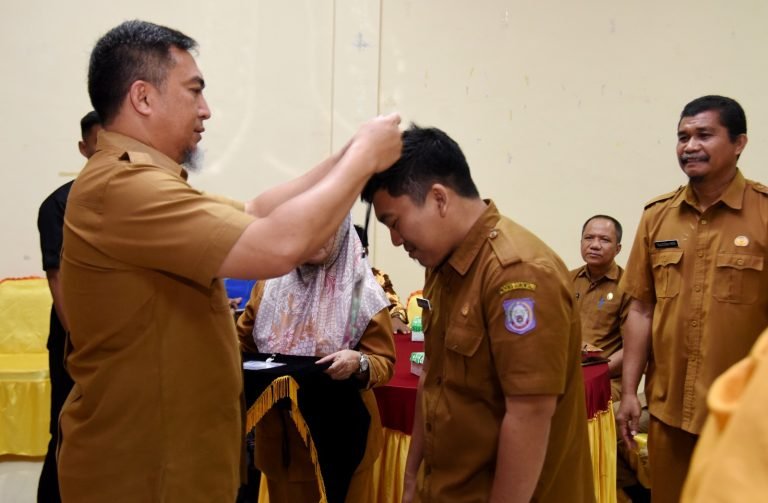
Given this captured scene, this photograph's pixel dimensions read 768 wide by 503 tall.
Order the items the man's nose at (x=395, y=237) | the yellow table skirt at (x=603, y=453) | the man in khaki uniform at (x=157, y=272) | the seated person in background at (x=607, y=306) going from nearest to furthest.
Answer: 1. the man in khaki uniform at (x=157, y=272)
2. the man's nose at (x=395, y=237)
3. the yellow table skirt at (x=603, y=453)
4. the seated person in background at (x=607, y=306)

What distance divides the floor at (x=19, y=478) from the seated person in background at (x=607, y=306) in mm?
3009

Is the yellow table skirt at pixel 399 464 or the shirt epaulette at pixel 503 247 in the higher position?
the shirt epaulette at pixel 503 247

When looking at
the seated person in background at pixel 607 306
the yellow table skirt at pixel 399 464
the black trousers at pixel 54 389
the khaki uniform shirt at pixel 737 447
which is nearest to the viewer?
the khaki uniform shirt at pixel 737 447

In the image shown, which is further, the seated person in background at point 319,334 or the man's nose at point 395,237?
the seated person in background at point 319,334

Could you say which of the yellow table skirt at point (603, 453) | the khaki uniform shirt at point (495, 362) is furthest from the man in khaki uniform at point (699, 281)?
the khaki uniform shirt at point (495, 362)

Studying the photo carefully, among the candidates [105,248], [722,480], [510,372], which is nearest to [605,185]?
[510,372]

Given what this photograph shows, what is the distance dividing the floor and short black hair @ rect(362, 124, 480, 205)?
2989mm

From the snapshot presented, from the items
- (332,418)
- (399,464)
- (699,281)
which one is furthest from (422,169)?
(399,464)

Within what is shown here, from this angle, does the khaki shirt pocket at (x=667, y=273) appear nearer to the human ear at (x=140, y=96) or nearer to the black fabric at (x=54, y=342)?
the human ear at (x=140, y=96)

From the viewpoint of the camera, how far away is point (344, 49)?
4531 mm

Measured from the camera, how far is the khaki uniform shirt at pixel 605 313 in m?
3.41

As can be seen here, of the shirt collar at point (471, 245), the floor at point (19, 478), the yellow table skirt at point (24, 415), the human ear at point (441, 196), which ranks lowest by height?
the floor at point (19, 478)

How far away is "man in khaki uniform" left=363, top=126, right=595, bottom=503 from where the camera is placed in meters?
1.19

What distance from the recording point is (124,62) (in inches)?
51.8
